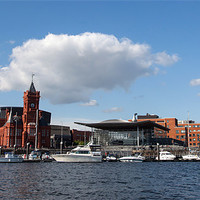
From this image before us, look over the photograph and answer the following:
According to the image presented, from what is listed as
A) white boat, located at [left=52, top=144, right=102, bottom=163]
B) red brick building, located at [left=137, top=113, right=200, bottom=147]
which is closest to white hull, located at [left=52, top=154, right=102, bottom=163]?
white boat, located at [left=52, top=144, right=102, bottom=163]

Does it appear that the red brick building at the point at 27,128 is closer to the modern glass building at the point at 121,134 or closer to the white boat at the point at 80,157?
the modern glass building at the point at 121,134

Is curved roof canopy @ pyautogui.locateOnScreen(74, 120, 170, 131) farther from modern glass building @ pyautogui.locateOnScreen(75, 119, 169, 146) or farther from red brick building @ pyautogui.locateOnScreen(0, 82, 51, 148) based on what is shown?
red brick building @ pyautogui.locateOnScreen(0, 82, 51, 148)

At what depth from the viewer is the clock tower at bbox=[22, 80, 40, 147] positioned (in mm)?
139750

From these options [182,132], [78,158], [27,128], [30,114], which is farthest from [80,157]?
[182,132]

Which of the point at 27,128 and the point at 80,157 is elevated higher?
the point at 27,128

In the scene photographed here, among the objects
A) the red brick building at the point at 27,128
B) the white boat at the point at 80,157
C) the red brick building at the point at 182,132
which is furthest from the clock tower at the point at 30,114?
the red brick building at the point at 182,132

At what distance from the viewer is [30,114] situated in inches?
5723

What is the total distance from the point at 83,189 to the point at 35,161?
2251 inches

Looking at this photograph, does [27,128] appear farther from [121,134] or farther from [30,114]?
[121,134]

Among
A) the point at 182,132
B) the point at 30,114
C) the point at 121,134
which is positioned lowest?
the point at 121,134

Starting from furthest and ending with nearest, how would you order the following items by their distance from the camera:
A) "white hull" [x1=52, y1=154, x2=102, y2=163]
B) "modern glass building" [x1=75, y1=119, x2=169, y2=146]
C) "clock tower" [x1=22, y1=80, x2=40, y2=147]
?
"modern glass building" [x1=75, y1=119, x2=169, y2=146] < "clock tower" [x1=22, y1=80, x2=40, y2=147] < "white hull" [x1=52, y1=154, x2=102, y2=163]

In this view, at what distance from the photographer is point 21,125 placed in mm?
144375

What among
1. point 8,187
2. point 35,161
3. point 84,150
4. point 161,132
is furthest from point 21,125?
point 8,187

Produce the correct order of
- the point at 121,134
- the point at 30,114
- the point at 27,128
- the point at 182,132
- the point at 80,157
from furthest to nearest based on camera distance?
the point at 182,132, the point at 121,134, the point at 30,114, the point at 27,128, the point at 80,157
